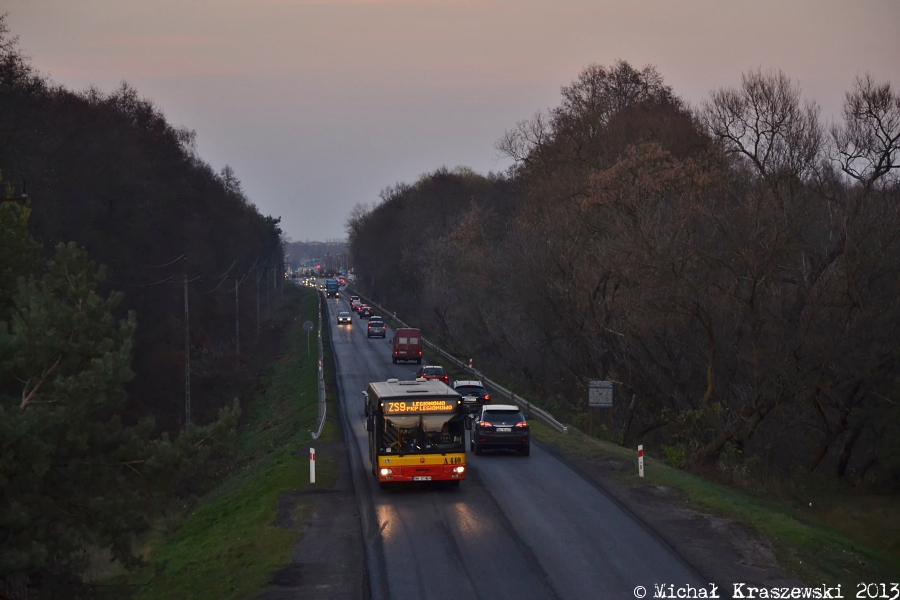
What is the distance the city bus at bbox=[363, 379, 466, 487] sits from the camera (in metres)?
21.1

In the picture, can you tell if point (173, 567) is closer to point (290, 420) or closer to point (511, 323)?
point (290, 420)

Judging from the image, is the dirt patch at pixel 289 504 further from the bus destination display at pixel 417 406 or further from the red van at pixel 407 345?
the red van at pixel 407 345

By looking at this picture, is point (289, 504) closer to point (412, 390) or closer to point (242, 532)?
point (242, 532)

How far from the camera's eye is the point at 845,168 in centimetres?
2972

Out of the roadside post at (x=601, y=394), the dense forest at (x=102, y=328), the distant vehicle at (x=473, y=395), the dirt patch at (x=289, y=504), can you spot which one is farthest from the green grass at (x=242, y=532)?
the roadside post at (x=601, y=394)

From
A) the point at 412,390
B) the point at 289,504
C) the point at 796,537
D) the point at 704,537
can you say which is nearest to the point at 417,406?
the point at 412,390

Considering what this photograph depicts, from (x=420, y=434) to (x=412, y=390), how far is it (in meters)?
1.31

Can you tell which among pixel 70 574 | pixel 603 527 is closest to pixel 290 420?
pixel 70 574

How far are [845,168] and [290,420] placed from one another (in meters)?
26.0

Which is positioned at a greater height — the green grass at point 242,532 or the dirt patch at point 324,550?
the dirt patch at point 324,550

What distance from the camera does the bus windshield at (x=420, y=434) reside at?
2111 centimetres

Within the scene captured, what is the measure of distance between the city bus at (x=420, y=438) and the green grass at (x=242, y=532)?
92.8 inches

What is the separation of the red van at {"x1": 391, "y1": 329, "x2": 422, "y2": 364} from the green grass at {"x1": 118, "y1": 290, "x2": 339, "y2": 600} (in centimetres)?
1745

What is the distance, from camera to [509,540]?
1695 centimetres
